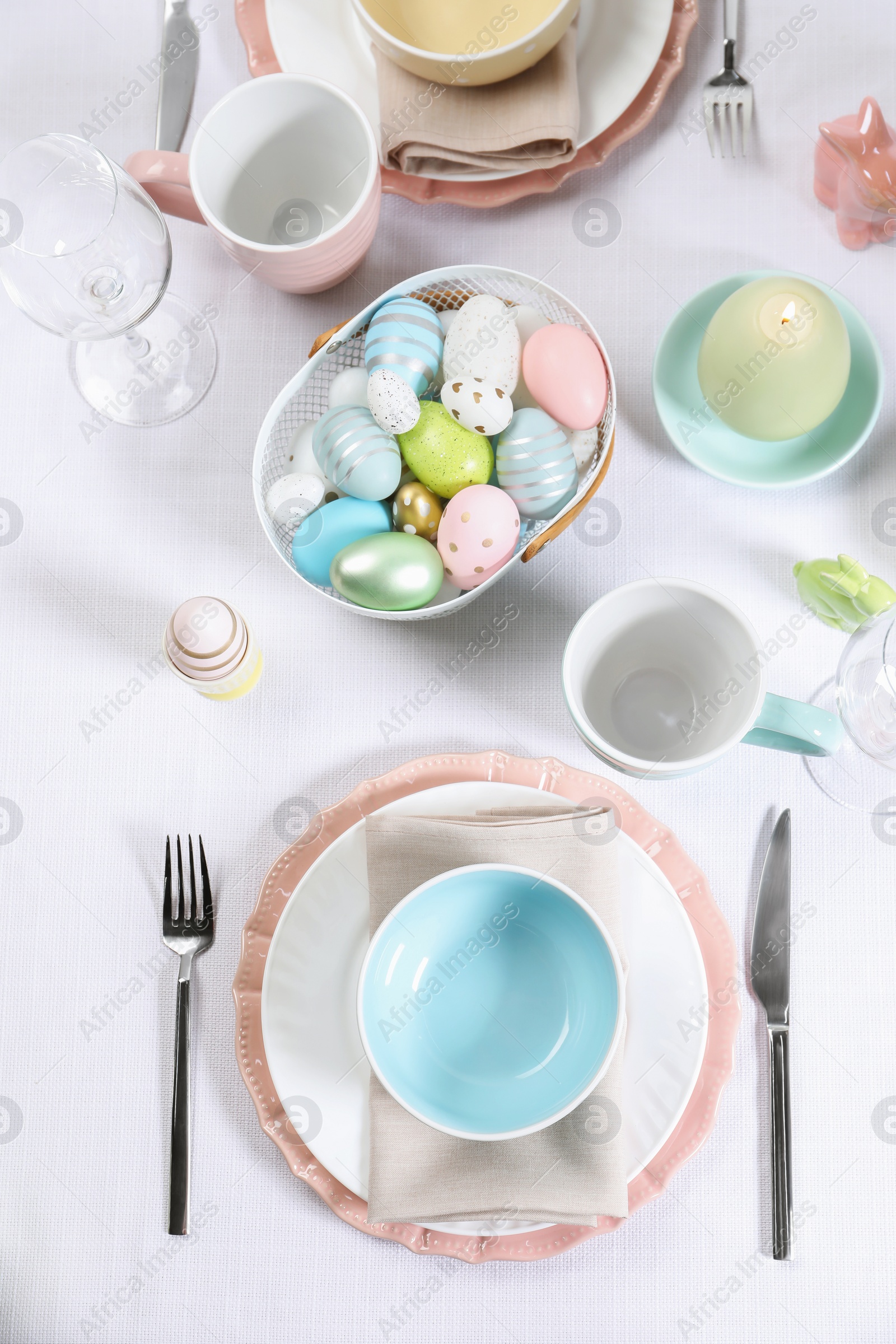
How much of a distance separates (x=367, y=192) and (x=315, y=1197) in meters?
0.76

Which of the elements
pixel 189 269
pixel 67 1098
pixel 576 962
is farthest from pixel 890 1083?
pixel 189 269

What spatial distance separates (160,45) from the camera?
854mm

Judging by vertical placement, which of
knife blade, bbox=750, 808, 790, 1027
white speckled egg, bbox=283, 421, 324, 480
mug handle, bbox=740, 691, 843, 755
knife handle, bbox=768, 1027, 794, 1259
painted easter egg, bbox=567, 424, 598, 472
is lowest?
knife handle, bbox=768, 1027, 794, 1259

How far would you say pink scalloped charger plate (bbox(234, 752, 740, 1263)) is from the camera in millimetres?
681

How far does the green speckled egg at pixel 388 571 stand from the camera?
664 mm

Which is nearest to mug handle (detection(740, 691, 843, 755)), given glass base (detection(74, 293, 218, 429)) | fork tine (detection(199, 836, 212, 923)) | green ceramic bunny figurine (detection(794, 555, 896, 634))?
green ceramic bunny figurine (detection(794, 555, 896, 634))

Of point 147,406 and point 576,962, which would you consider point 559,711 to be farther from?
point 147,406

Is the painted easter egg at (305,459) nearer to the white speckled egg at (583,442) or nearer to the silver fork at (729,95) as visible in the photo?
the white speckled egg at (583,442)

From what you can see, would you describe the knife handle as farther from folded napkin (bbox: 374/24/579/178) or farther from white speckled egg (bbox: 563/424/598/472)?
folded napkin (bbox: 374/24/579/178)

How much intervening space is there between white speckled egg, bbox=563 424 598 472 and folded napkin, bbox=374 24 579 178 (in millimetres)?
232

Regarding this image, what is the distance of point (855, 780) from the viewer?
765mm

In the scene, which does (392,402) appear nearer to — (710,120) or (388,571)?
(388,571)

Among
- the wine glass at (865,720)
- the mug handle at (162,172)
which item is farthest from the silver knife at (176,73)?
the wine glass at (865,720)

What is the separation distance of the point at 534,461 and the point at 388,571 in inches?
5.2
